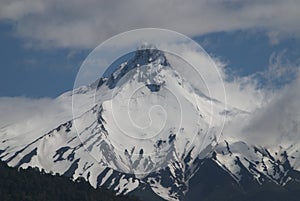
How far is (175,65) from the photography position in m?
156

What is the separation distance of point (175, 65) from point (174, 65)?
316 mm

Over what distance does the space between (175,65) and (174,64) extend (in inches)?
99.2

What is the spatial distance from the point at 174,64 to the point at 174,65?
2768 mm

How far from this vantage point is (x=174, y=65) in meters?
156

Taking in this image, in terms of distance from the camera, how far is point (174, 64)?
521ft
